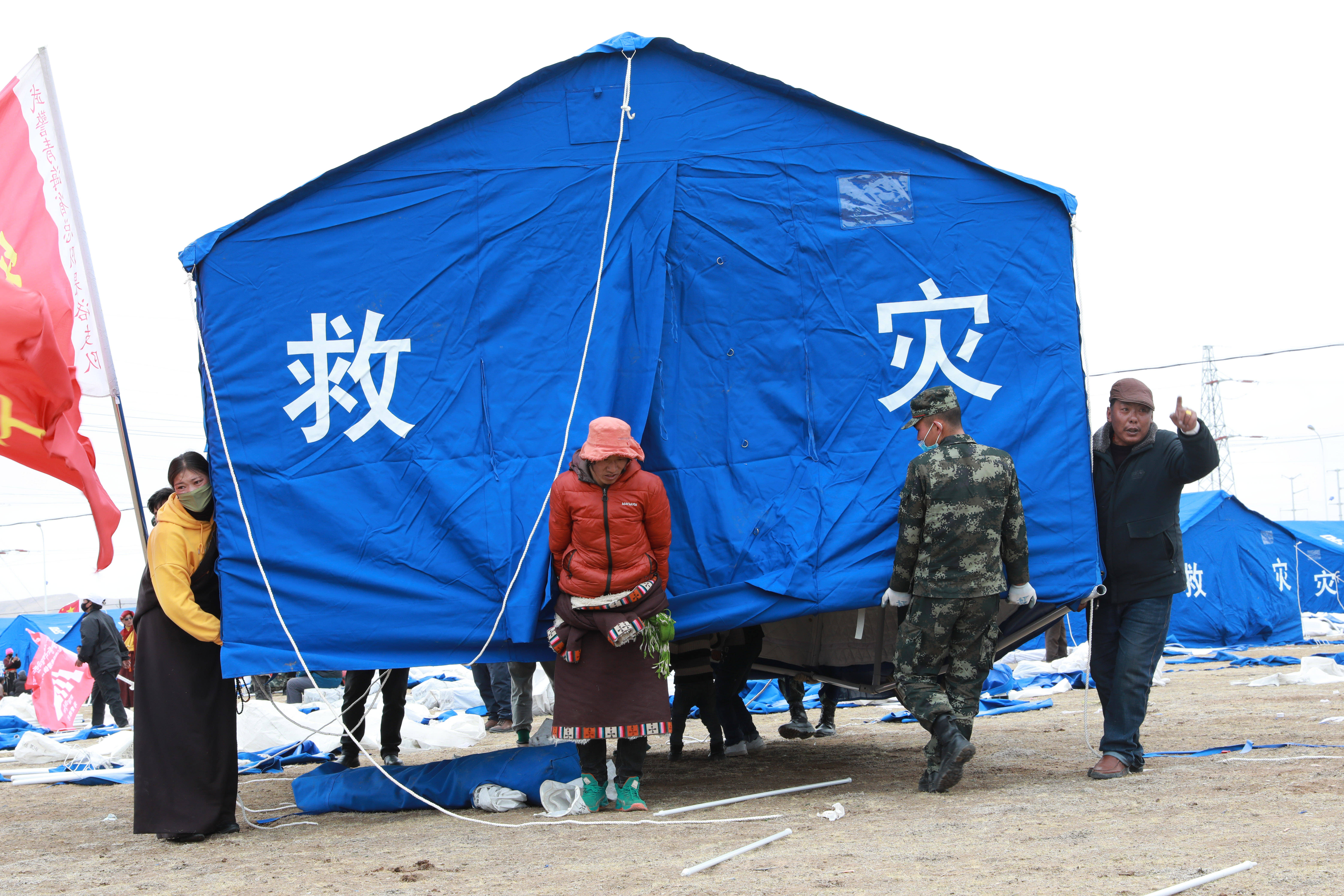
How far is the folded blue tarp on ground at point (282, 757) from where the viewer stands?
6.61 metres

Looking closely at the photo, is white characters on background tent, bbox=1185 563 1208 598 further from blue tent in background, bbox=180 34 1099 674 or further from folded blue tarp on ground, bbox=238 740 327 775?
folded blue tarp on ground, bbox=238 740 327 775

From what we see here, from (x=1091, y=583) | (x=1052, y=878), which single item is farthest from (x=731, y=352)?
(x=1052, y=878)

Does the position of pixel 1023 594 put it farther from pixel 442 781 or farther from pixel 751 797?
pixel 442 781

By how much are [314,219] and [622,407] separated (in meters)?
1.51

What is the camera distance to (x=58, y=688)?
1147 cm

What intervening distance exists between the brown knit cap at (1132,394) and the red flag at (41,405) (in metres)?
4.23

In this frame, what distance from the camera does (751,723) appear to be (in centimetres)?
651

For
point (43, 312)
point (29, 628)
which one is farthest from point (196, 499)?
point (29, 628)

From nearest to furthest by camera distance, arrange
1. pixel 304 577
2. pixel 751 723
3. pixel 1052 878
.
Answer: pixel 1052 878, pixel 304 577, pixel 751 723

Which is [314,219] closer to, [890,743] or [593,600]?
[593,600]

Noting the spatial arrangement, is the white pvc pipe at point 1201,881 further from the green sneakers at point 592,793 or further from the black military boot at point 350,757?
the black military boot at point 350,757

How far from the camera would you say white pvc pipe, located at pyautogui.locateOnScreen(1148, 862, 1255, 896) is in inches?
104

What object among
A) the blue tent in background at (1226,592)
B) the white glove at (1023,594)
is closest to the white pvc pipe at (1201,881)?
the white glove at (1023,594)

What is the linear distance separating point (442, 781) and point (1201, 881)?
3.17m
